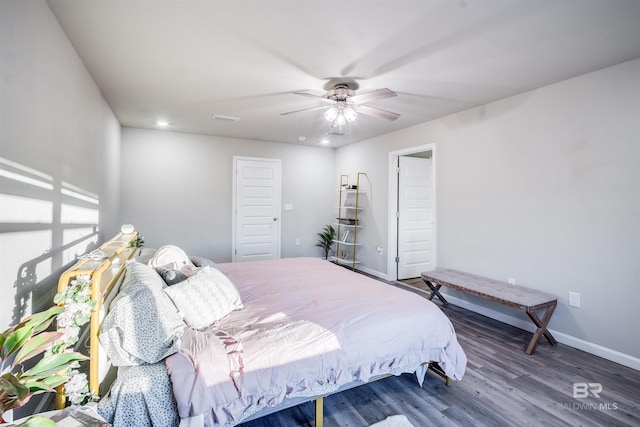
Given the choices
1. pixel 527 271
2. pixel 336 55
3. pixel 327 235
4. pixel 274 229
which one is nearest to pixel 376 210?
pixel 327 235

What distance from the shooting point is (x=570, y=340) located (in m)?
2.76

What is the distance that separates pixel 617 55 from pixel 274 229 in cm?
485

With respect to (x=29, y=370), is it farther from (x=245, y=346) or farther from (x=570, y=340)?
(x=570, y=340)

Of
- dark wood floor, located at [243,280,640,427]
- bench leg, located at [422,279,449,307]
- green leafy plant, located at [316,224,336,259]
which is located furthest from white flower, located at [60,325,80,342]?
green leafy plant, located at [316,224,336,259]

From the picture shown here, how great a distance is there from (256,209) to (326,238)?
1520mm

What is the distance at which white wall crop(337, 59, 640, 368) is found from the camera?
2.44m

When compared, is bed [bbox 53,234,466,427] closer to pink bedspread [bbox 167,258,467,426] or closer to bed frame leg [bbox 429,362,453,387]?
pink bedspread [bbox 167,258,467,426]

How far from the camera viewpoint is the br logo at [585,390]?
2.05m

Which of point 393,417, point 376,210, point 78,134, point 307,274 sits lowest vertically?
point 393,417

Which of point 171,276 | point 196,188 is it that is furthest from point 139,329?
point 196,188

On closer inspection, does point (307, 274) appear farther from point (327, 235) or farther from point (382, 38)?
point (327, 235)

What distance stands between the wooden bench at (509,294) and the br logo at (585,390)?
0.45m

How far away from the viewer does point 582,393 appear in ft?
Result: 6.79

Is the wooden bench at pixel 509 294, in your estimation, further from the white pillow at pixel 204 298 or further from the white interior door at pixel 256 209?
the white interior door at pixel 256 209
